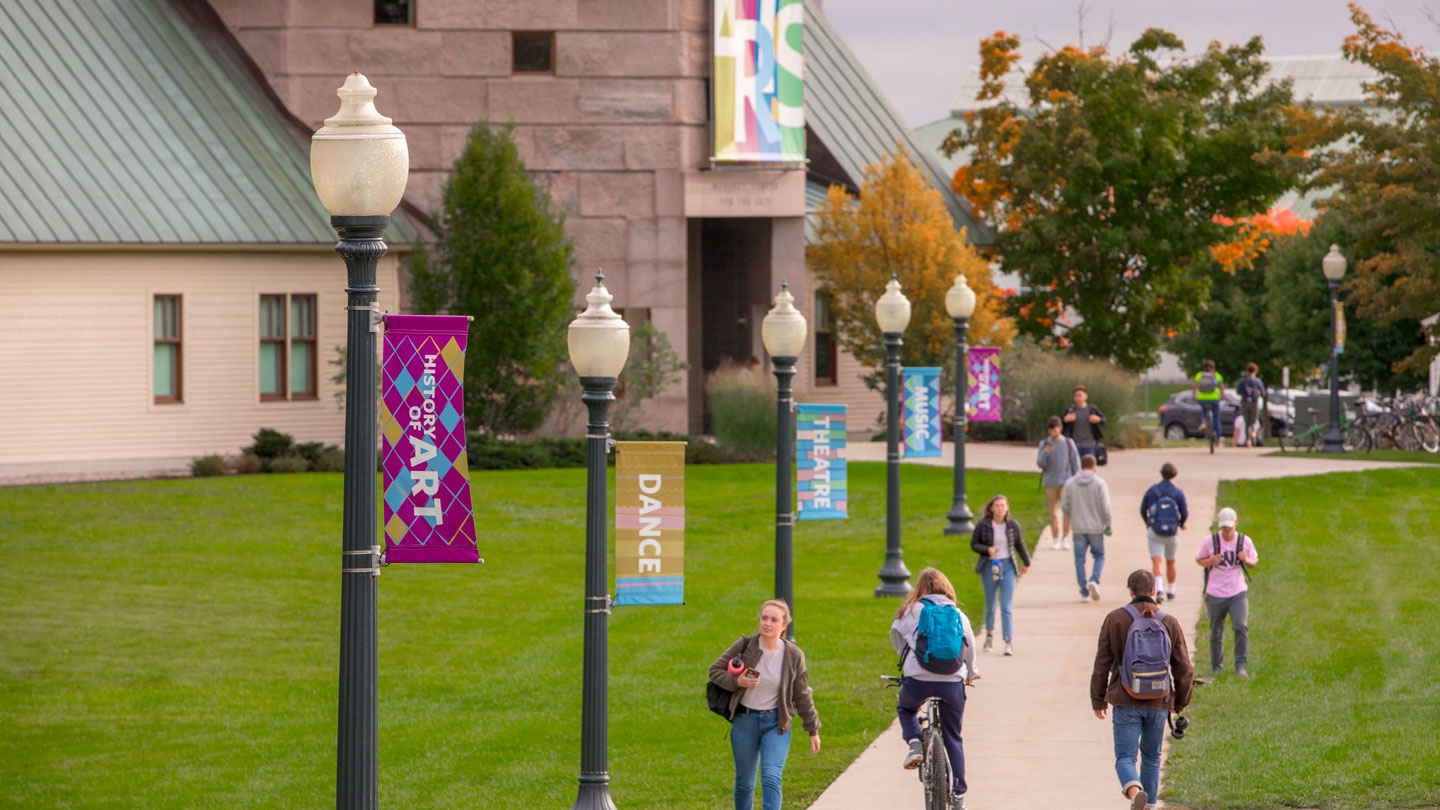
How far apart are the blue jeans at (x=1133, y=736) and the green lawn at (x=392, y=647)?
2444 mm

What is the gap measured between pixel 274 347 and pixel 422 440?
28.4 m

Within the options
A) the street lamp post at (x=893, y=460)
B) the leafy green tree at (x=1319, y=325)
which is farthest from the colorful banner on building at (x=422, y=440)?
the leafy green tree at (x=1319, y=325)

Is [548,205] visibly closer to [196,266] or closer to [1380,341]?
[196,266]

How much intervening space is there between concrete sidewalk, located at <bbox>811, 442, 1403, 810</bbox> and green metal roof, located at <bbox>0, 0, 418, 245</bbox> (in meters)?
15.5

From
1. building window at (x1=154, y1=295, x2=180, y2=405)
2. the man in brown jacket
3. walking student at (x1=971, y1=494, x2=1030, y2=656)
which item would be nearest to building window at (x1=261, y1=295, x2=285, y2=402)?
building window at (x1=154, y1=295, x2=180, y2=405)

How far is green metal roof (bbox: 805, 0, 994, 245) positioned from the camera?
47.5 metres

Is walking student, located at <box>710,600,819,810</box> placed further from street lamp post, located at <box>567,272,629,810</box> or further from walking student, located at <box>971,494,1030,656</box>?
walking student, located at <box>971,494,1030,656</box>

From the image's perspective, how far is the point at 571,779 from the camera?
48.7 feet

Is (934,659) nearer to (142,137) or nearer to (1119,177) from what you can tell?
(142,137)

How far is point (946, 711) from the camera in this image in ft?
41.2

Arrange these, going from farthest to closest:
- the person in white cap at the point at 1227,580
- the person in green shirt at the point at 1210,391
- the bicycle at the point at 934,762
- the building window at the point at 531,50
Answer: the building window at the point at 531,50
the person in green shirt at the point at 1210,391
the person in white cap at the point at 1227,580
the bicycle at the point at 934,762

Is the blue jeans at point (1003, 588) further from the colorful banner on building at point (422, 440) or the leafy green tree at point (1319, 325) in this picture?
the leafy green tree at point (1319, 325)

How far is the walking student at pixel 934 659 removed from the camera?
12.4 m

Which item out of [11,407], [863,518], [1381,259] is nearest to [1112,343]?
[1381,259]
